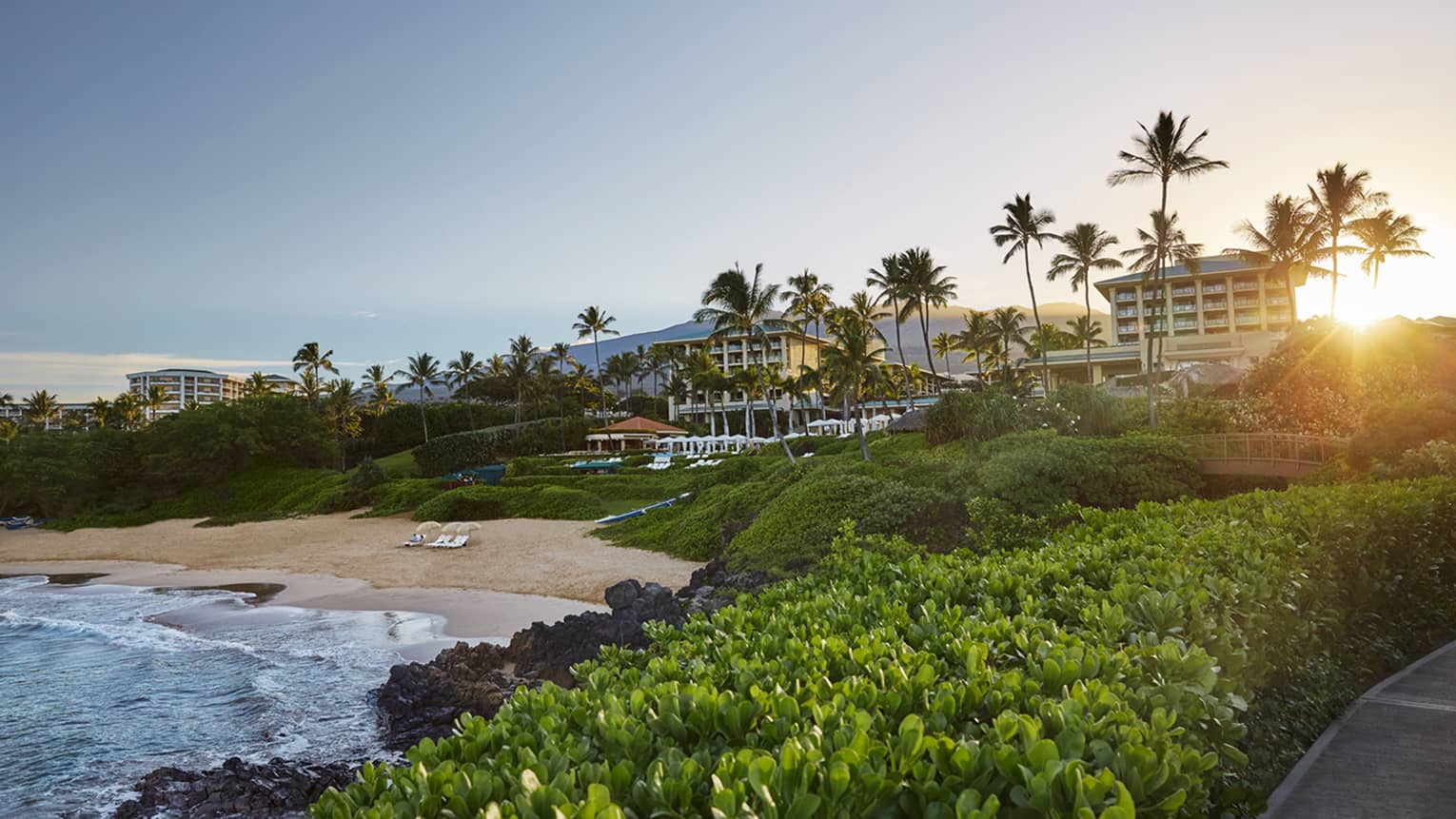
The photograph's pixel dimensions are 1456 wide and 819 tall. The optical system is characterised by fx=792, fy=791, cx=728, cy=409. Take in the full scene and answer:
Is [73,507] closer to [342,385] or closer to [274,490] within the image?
[274,490]

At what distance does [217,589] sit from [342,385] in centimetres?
4869

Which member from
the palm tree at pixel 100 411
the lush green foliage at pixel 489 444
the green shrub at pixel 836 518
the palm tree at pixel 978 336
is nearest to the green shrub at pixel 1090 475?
the green shrub at pixel 836 518

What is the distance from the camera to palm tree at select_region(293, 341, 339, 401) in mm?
70188

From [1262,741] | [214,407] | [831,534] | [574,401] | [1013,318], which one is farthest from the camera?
[574,401]

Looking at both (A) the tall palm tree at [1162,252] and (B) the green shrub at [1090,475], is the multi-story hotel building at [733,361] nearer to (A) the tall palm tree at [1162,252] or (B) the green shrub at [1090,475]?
(A) the tall palm tree at [1162,252]

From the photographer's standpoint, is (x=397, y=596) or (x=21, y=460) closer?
(x=397, y=596)

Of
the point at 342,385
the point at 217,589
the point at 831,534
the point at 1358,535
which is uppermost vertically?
the point at 342,385

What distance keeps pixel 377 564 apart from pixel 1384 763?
28.3 m

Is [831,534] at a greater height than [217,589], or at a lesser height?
greater

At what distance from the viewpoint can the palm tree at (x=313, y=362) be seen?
230ft

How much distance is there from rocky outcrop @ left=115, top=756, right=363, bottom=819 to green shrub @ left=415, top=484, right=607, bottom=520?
2602cm

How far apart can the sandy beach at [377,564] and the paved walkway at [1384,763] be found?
602 inches

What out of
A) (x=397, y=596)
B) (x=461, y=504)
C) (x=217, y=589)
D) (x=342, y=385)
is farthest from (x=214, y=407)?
(x=397, y=596)

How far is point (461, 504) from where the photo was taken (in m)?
38.3
